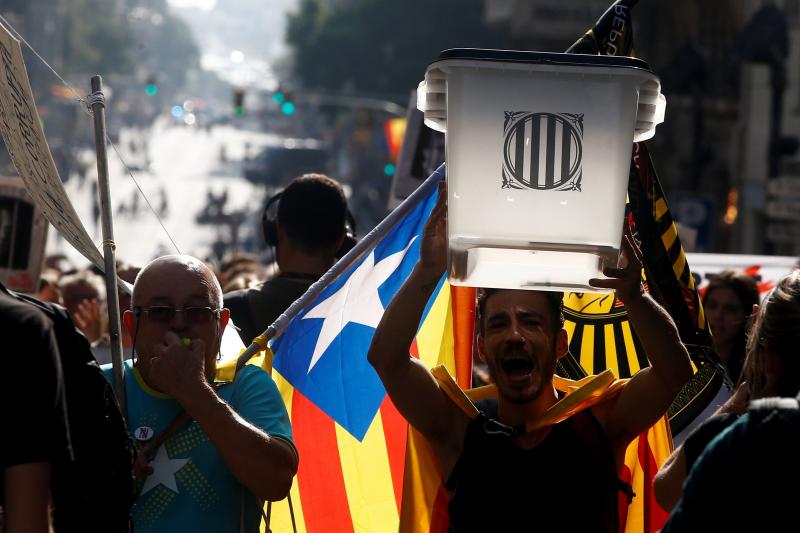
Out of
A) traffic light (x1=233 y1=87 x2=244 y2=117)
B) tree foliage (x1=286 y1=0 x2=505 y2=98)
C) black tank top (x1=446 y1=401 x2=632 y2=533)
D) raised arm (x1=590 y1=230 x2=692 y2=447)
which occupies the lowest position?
black tank top (x1=446 y1=401 x2=632 y2=533)

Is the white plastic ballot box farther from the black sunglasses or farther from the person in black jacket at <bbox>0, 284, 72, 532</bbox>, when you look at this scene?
the person in black jacket at <bbox>0, 284, 72, 532</bbox>

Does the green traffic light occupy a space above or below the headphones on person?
above

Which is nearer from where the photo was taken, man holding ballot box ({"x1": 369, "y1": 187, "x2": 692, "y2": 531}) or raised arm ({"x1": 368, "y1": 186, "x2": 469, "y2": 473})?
man holding ballot box ({"x1": 369, "y1": 187, "x2": 692, "y2": 531})

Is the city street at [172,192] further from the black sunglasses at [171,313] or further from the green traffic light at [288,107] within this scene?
the black sunglasses at [171,313]

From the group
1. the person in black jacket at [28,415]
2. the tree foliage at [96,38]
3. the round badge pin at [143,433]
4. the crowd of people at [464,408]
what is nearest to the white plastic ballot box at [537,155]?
the crowd of people at [464,408]

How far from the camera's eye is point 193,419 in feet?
Result: 11.6

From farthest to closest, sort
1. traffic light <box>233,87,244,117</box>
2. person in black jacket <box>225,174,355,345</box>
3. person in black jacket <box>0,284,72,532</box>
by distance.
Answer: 1. traffic light <box>233,87,244,117</box>
2. person in black jacket <box>225,174,355,345</box>
3. person in black jacket <box>0,284,72,532</box>

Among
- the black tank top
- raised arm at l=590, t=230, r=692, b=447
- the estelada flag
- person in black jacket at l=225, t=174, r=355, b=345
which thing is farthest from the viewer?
person in black jacket at l=225, t=174, r=355, b=345

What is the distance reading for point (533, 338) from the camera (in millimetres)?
3609

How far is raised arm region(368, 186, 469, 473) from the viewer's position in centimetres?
356

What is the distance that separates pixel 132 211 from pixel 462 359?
62306 millimetres

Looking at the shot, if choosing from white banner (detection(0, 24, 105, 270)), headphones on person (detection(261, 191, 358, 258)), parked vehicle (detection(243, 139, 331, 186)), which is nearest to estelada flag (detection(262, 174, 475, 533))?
white banner (detection(0, 24, 105, 270))

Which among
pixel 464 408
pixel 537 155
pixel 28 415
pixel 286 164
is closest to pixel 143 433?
pixel 464 408

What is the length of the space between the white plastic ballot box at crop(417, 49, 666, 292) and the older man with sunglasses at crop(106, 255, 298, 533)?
0.62 meters
